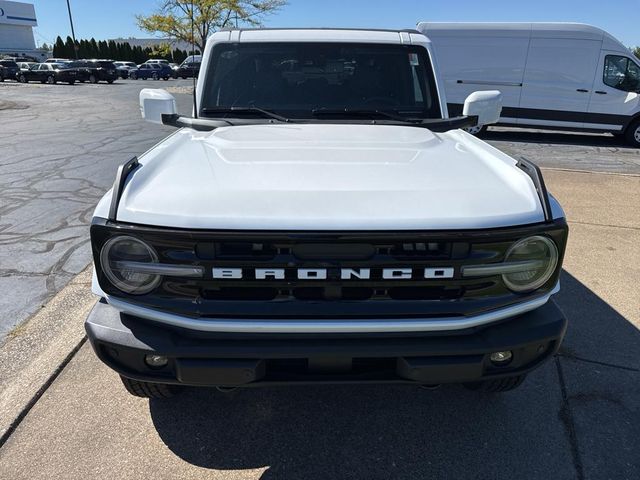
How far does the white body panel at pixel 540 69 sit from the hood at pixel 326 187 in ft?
36.4

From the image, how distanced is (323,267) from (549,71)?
12.5 metres

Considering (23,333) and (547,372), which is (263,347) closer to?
(547,372)

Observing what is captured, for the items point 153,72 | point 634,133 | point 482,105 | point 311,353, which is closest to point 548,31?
point 634,133

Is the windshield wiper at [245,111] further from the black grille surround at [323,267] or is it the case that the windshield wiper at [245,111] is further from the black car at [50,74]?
the black car at [50,74]

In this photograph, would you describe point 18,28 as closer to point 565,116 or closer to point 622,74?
point 565,116

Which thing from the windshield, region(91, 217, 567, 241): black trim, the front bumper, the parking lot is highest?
the windshield

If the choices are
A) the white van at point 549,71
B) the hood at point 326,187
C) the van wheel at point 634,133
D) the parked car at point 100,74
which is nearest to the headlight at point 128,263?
the hood at point 326,187

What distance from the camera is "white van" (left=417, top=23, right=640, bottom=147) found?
12.0m

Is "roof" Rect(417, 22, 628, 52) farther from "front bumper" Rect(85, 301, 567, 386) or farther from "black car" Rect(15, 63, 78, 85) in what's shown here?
"black car" Rect(15, 63, 78, 85)

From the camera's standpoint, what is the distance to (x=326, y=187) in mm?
2043

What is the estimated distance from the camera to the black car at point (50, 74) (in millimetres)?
35000

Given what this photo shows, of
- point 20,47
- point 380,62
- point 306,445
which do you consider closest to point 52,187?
point 380,62

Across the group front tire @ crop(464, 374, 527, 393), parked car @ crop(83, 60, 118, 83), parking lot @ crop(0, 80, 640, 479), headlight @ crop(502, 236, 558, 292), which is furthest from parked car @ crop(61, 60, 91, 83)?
headlight @ crop(502, 236, 558, 292)

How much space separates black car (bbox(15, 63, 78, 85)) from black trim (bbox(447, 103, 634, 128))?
108ft
